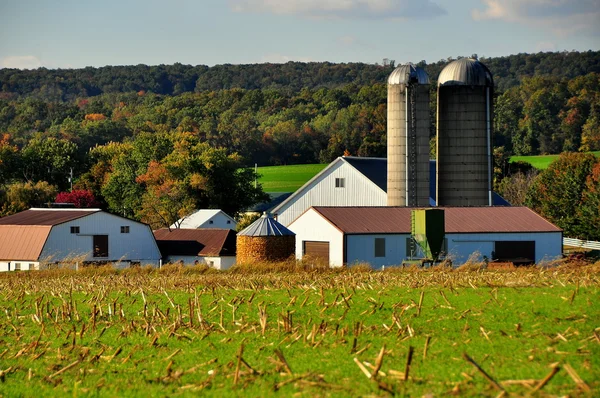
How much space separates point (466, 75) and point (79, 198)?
139 ft

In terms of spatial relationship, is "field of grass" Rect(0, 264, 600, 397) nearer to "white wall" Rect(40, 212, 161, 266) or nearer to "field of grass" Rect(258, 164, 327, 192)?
"white wall" Rect(40, 212, 161, 266)

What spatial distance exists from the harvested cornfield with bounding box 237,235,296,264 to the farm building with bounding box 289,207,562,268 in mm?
2384

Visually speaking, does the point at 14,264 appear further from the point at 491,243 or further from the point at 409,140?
the point at 491,243

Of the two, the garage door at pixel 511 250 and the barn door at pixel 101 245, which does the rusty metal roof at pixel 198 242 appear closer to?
the barn door at pixel 101 245

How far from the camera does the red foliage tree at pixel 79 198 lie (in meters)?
85.0

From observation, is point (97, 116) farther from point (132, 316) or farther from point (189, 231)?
point (132, 316)

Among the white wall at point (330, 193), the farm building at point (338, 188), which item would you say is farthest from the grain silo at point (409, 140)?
the white wall at point (330, 193)

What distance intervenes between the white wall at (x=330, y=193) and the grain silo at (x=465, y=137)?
6412 millimetres

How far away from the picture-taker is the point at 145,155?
9244 cm

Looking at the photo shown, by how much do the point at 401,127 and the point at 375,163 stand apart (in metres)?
8.18

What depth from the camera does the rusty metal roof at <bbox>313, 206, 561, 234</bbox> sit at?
159ft

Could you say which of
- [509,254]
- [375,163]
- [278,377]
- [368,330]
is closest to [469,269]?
[509,254]

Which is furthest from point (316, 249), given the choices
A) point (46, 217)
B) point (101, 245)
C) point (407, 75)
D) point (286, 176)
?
point (286, 176)

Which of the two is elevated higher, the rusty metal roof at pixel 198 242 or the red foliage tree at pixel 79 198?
the red foliage tree at pixel 79 198
